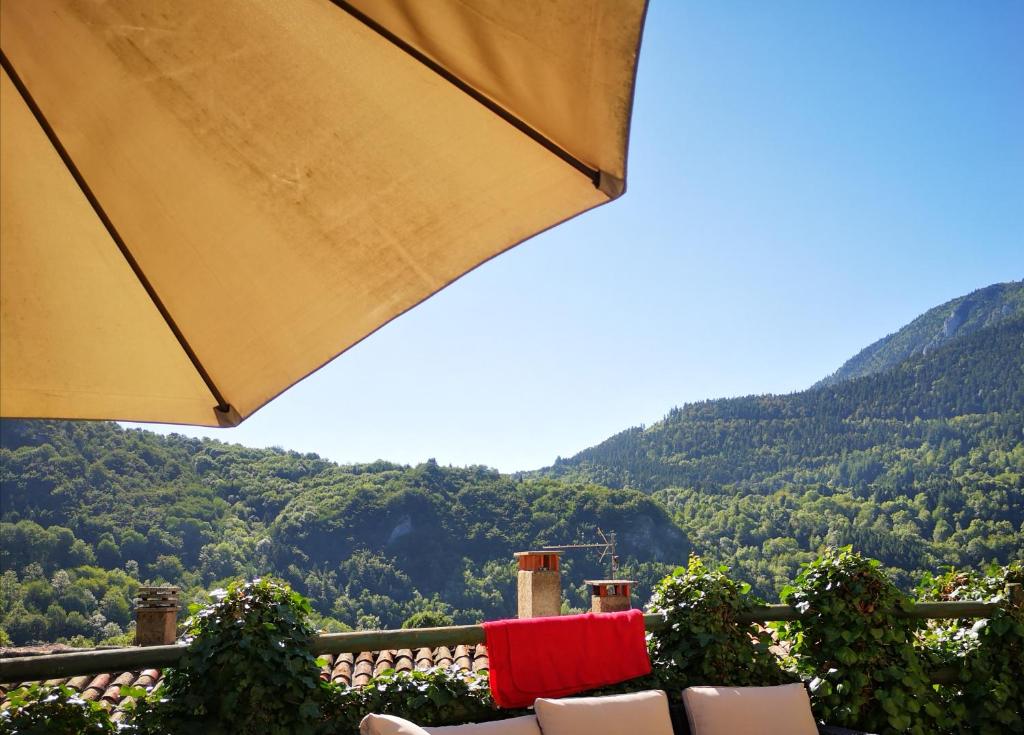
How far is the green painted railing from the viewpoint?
8.32 feet

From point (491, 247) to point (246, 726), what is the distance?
2.18 meters

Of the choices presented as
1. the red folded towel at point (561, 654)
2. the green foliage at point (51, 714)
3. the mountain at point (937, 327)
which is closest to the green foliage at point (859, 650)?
the red folded towel at point (561, 654)

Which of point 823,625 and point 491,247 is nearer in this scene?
point 491,247

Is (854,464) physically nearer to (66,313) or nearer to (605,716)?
(605,716)

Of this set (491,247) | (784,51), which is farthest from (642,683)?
(784,51)

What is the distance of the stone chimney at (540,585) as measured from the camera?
7.79 m

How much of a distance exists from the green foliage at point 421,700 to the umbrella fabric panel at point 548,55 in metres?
2.53

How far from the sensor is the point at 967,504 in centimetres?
3616

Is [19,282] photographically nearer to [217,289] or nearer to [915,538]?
[217,289]

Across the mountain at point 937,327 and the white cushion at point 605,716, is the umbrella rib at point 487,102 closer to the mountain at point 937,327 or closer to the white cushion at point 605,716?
the white cushion at point 605,716

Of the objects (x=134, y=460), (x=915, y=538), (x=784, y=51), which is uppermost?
(x=784, y=51)

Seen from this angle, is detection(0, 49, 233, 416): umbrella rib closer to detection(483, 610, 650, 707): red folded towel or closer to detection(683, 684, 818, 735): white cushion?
detection(483, 610, 650, 707): red folded towel

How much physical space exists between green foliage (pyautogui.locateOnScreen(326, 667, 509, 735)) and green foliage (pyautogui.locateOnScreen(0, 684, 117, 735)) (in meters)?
0.83

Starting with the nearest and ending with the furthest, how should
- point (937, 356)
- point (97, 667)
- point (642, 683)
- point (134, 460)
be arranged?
point (97, 667) < point (642, 683) < point (134, 460) < point (937, 356)
